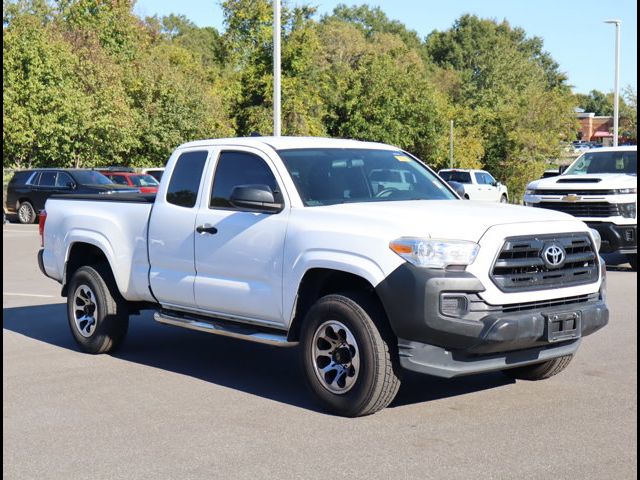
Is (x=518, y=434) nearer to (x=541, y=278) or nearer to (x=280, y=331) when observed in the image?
(x=541, y=278)

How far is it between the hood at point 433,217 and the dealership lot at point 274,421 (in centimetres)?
126

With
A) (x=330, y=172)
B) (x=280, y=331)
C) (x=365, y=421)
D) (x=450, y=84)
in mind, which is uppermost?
(x=450, y=84)

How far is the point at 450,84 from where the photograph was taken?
108688mm

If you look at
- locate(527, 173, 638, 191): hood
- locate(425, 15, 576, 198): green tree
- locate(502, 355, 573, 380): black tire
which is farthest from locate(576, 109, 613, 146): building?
locate(502, 355, 573, 380): black tire

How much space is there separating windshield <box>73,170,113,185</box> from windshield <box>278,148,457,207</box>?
22629mm

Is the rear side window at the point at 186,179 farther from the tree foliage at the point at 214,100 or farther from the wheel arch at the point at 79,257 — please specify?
the tree foliage at the point at 214,100

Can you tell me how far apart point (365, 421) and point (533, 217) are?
1.83 m

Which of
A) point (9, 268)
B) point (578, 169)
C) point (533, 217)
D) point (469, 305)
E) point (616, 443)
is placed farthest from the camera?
point (578, 169)

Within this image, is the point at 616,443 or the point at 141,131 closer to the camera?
the point at 616,443

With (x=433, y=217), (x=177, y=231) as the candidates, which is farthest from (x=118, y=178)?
(x=433, y=217)

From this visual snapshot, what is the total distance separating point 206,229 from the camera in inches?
312

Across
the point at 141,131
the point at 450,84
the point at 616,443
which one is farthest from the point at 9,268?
the point at 450,84

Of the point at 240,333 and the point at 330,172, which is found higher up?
the point at 330,172

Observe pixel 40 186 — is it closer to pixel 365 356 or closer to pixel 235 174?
pixel 235 174
